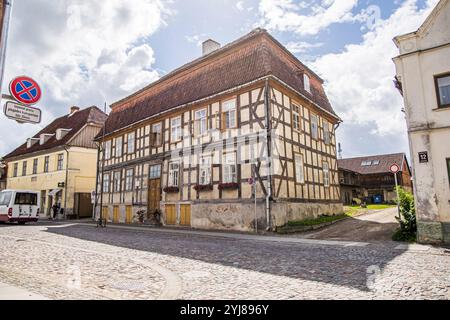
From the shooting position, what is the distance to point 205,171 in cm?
1764

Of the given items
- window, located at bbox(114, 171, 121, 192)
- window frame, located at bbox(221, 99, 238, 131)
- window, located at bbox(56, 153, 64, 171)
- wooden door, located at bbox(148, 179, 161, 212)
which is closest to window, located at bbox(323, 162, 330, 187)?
window frame, located at bbox(221, 99, 238, 131)

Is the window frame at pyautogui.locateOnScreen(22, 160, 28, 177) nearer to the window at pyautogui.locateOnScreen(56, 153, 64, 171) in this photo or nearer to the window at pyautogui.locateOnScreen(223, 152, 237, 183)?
the window at pyautogui.locateOnScreen(56, 153, 64, 171)

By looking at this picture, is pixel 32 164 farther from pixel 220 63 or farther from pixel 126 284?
→ pixel 126 284

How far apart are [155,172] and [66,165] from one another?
14093 mm

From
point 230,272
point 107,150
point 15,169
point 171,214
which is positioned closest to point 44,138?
point 15,169

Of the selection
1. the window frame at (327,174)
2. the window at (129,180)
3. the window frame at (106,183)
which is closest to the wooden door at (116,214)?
the window frame at (106,183)

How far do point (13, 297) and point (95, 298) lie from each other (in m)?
1.06

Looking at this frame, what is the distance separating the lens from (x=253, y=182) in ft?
48.6

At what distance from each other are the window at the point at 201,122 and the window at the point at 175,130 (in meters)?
1.58

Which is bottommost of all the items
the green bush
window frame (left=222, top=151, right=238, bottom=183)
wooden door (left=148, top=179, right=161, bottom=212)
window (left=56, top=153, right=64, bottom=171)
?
the green bush

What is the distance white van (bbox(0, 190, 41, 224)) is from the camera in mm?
21781

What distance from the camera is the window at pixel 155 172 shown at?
67.3 ft

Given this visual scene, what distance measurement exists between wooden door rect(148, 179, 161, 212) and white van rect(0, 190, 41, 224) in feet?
31.6

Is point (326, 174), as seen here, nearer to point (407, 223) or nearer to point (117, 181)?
point (407, 223)
